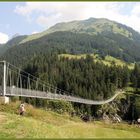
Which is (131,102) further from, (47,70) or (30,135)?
(30,135)

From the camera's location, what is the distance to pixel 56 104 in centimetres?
10969

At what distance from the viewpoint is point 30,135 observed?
23594 millimetres

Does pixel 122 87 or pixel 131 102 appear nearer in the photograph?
pixel 131 102

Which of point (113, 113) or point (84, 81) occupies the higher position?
point (84, 81)

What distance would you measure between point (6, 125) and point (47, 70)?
564 ft

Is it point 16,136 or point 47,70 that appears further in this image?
point 47,70

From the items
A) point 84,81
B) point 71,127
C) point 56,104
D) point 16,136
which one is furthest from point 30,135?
point 84,81

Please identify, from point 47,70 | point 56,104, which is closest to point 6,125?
point 56,104

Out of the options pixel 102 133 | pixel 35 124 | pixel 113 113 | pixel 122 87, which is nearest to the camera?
pixel 35 124

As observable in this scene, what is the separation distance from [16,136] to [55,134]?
304cm

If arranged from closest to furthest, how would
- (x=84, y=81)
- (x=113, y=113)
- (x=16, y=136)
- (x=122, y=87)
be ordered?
(x=16, y=136) < (x=113, y=113) < (x=84, y=81) < (x=122, y=87)

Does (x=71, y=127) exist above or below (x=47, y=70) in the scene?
below

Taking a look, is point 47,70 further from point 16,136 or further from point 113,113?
point 16,136

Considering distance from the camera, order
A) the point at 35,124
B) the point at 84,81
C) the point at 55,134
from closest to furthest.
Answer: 1. the point at 55,134
2. the point at 35,124
3. the point at 84,81
